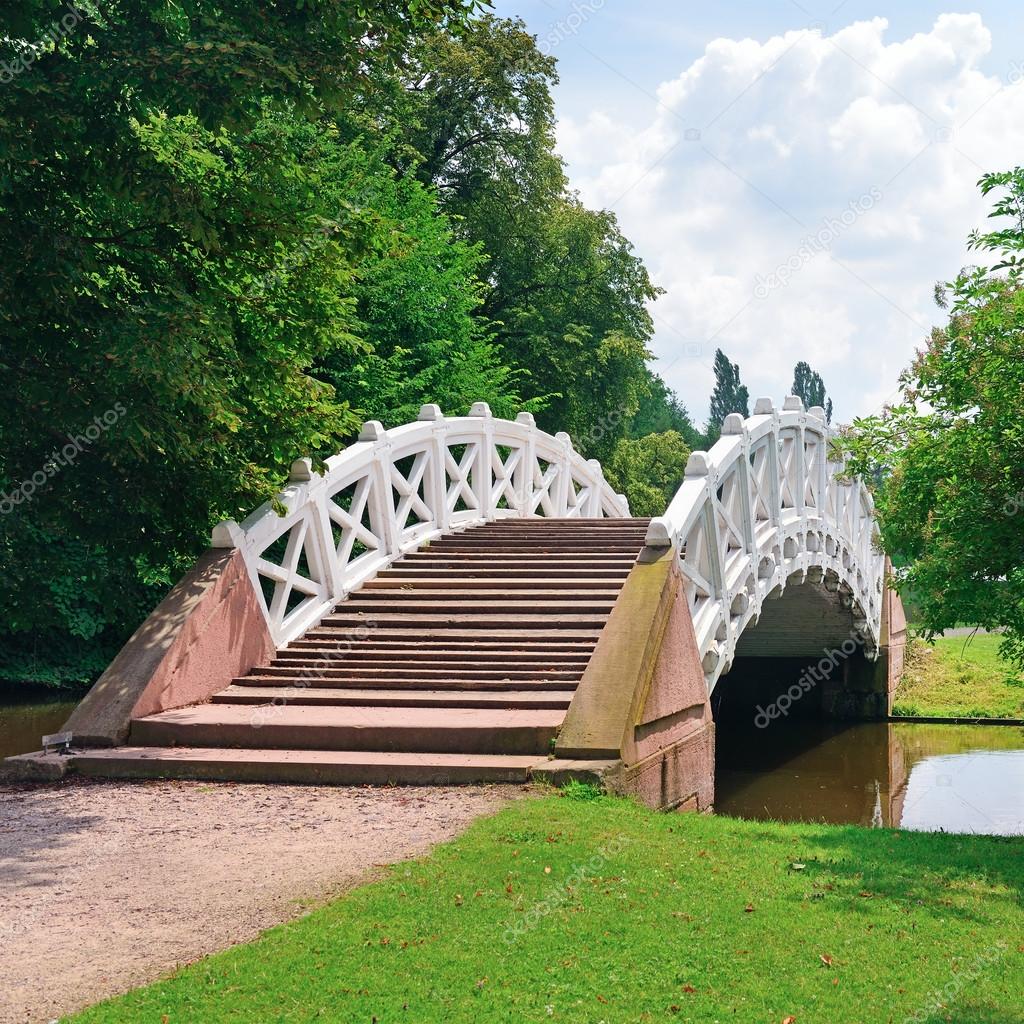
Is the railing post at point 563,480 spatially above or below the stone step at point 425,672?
above

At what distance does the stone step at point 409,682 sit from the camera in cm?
1138

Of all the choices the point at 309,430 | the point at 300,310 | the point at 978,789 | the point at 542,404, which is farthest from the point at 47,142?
→ the point at 542,404

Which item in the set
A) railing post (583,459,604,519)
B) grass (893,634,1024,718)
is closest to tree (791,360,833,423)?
grass (893,634,1024,718)

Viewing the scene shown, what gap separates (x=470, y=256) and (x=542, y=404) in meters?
5.01

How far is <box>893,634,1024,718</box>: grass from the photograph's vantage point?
2938 cm

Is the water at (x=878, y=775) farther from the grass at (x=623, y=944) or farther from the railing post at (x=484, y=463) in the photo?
the grass at (x=623, y=944)

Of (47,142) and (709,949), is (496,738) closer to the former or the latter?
(709,949)

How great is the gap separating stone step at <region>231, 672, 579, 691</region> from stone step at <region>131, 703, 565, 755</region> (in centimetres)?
63

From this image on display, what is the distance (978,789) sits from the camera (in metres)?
19.2

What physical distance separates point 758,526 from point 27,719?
43.7 ft

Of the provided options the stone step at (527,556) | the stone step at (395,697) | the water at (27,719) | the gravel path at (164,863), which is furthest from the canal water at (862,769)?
the gravel path at (164,863)

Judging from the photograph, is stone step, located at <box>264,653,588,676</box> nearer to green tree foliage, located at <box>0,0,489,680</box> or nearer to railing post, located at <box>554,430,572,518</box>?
green tree foliage, located at <box>0,0,489,680</box>

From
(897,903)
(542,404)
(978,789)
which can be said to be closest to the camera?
(897,903)

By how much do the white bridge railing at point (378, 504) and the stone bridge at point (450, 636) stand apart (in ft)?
0.12
